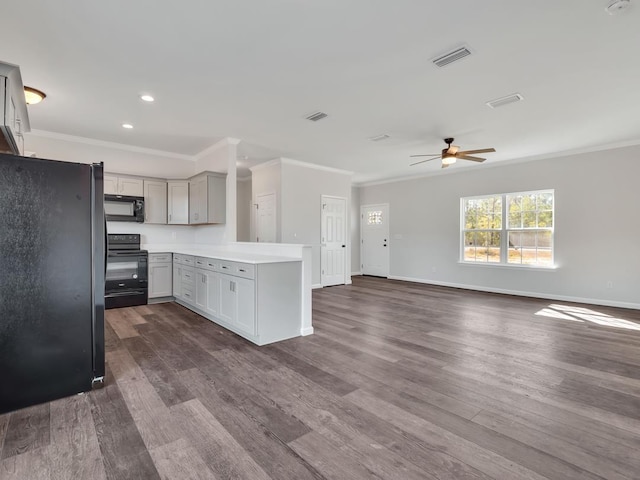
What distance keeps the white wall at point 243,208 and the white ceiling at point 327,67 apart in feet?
12.5

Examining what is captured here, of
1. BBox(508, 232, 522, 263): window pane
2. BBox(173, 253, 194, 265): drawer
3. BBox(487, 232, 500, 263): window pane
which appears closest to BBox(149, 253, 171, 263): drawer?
BBox(173, 253, 194, 265): drawer

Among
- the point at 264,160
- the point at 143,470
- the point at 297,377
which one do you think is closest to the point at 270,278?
the point at 297,377

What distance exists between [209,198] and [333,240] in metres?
3.13

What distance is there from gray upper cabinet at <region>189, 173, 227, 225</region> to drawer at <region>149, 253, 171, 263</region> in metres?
0.75

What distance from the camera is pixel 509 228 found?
6.57m

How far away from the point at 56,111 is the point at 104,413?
150 inches

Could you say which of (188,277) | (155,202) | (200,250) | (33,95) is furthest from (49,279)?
(155,202)

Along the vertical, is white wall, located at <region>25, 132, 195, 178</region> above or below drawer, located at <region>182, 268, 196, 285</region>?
above

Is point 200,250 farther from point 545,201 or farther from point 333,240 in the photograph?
point 545,201

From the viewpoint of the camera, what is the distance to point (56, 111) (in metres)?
4.02

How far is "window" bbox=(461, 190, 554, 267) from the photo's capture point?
613 cm

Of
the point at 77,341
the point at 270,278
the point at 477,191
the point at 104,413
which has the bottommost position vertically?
the point at 104,413

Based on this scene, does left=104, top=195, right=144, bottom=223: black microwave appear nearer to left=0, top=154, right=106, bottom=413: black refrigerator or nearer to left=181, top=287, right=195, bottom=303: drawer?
left=181, top=287, right=195, bottom=303: drawer

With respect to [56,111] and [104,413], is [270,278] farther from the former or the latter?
[56,111]
